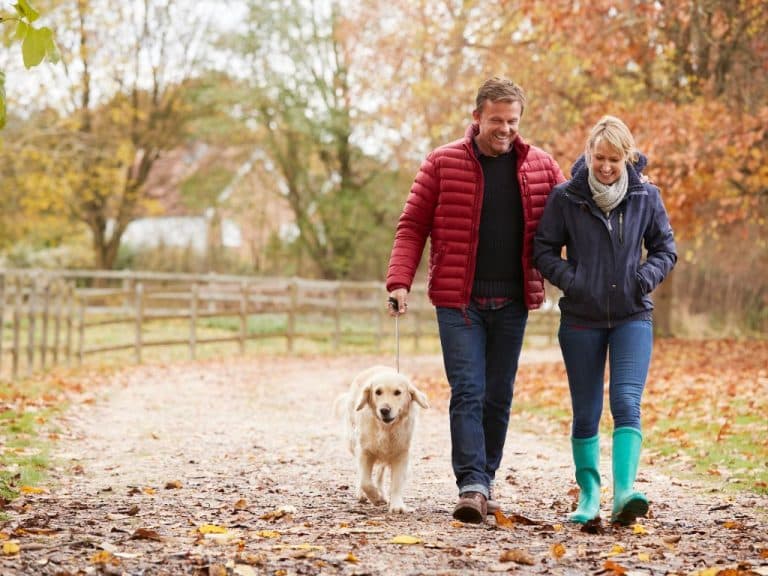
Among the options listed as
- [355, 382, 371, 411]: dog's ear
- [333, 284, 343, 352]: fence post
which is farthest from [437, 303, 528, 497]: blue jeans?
[333, 284, 343, 352]: fence post

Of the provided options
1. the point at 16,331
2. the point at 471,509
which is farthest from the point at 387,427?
the point at 16,331

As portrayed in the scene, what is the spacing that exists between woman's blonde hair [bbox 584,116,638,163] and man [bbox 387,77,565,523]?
403 mm

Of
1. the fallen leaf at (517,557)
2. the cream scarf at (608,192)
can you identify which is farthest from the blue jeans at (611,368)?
the fallen leaf at (517,557)

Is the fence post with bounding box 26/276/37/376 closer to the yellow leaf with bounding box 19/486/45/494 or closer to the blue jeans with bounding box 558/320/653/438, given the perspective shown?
the yellow leaf with bounding box 19/486/45/494

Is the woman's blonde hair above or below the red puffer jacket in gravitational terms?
above

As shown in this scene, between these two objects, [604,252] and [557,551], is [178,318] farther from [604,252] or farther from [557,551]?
[557,551]

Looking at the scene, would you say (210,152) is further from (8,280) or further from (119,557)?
(119,557)

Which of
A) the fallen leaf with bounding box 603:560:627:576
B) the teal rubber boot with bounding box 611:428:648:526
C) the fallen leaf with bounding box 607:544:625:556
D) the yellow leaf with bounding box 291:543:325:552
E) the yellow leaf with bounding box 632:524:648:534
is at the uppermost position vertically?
the teal rubber boot with bounding box 611:428:648:526

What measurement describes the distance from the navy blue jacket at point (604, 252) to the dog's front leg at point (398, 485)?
1170mm

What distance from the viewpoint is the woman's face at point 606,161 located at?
4738 millimetres

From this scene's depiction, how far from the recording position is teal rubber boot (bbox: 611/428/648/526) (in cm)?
455

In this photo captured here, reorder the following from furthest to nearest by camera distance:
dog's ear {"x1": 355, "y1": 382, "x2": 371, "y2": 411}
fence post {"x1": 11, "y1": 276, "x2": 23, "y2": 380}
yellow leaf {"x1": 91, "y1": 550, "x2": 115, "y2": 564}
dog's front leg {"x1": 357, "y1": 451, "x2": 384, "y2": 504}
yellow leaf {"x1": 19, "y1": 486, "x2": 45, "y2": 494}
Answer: fence post {"x1": 11, "y1": 276, "x2": 23, "y2": 380}, yellow leaf {"x1": 19, "y1": 486, "x2": 45, "y2": 494}, dog's front leg {"x1": 357, "y1": 451, "x2": 384, "y2": 504}, dog's ear {"x1": 355, "y1": 382, "x2": 371, "y2": 411}, yellow leaf {"x1": 91, "y1": 550, "x2": 115, "y2": 564}

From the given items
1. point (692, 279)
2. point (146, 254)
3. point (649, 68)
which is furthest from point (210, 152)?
point (649, 68)

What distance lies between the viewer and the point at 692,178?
14148mm
